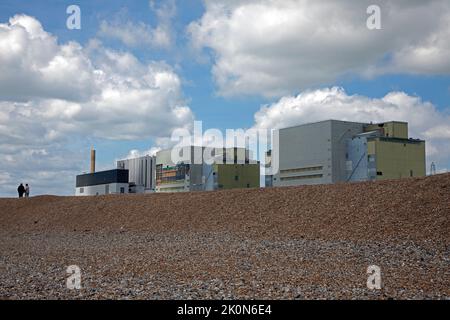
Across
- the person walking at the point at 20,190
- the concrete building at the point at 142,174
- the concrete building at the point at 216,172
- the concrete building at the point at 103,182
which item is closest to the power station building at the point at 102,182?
the concrete building at the point at 103,182

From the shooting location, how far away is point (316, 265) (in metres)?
12.2

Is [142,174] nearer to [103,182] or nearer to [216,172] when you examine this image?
[103,182]

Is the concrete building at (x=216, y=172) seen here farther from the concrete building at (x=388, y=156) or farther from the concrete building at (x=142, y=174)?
the concrete building at (x=142, y=174)

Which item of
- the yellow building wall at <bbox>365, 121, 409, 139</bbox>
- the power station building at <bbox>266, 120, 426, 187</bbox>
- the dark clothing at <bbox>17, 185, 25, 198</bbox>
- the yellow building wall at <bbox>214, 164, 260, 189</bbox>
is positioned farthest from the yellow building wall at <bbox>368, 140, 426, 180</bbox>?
the dark clothing at <bbox>17, 185, 25, 198</bbox>

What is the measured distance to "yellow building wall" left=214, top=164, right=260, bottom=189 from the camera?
A: 137ft

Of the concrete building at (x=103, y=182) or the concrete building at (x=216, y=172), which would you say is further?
the concrete building at (x=103, y=182)

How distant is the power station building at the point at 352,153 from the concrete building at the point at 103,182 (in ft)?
120

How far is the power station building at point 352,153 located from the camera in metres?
28.4

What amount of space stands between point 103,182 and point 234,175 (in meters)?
31.2

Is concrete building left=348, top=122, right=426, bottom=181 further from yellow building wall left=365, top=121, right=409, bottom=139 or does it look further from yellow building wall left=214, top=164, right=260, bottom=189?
yellow building wall left=214, top=164, right=260, bottom=189

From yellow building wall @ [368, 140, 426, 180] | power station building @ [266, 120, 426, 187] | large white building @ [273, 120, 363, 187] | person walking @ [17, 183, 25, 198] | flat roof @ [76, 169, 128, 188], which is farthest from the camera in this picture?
flat roof @ [76, 169, 128, 188]

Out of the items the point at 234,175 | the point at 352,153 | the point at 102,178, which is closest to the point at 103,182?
the point at 102,178

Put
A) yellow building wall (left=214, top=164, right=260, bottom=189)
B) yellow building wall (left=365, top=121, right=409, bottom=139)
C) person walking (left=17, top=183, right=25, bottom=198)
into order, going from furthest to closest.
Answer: yellow building wall (left=214, top=164, right=260, bottom=189) < person walking (left=17, top=183, right=25, bottom=198) < yellow building wall (left=365, top=121, right=409, bottom=139)

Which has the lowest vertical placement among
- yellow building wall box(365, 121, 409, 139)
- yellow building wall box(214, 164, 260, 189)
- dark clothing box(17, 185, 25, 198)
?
dark clothing box(17, 185, 25, 198)
